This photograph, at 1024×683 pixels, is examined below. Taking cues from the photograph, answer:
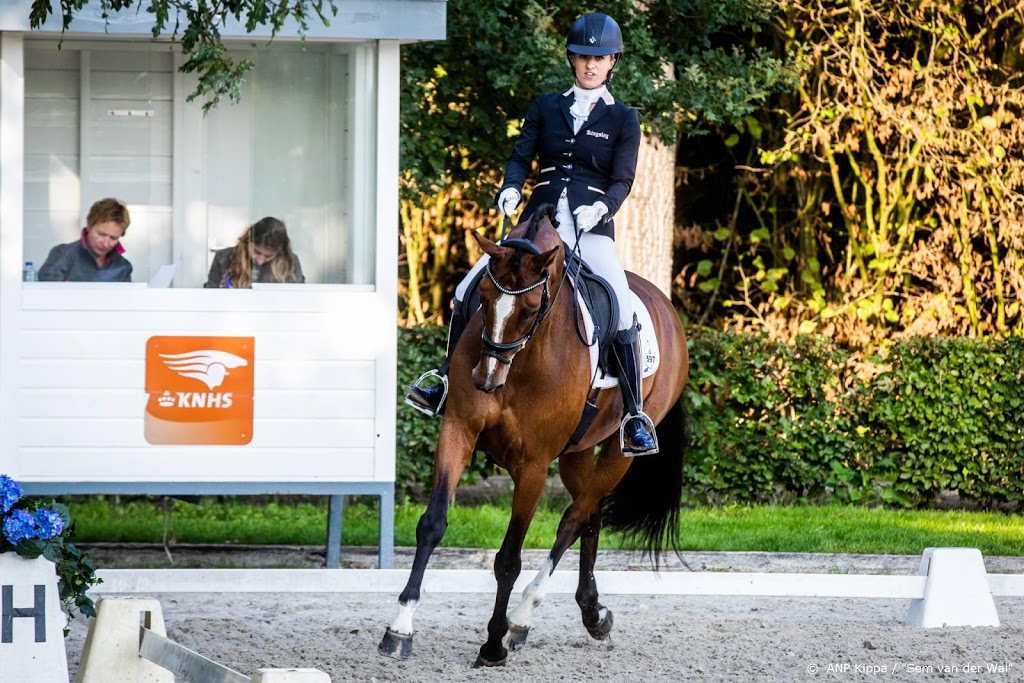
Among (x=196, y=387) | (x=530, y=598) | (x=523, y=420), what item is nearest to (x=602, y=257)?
(x=523, y=420)

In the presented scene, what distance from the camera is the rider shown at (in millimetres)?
6090

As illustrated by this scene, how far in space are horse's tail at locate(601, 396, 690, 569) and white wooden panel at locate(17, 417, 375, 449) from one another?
5.31 ft

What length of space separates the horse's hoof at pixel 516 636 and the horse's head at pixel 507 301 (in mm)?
1295

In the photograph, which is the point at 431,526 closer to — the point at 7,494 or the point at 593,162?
the point at 7,494

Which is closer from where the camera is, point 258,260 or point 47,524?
point 47,524

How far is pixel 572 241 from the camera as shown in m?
6.39

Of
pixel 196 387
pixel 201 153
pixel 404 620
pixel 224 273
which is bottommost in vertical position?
pixel 404 620

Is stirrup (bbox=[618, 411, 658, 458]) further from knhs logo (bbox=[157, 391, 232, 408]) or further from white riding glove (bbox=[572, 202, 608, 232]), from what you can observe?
knhs logo (bbox=[157, 391, 232, 408])

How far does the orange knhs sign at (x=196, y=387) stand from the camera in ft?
25.6

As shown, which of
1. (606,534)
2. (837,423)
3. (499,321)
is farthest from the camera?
(837,423)

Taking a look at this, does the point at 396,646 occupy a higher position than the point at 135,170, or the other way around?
the point at 135,170

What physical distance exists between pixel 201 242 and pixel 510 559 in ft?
11.2

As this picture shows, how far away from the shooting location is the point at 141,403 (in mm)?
7785

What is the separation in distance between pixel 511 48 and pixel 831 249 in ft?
18.9
